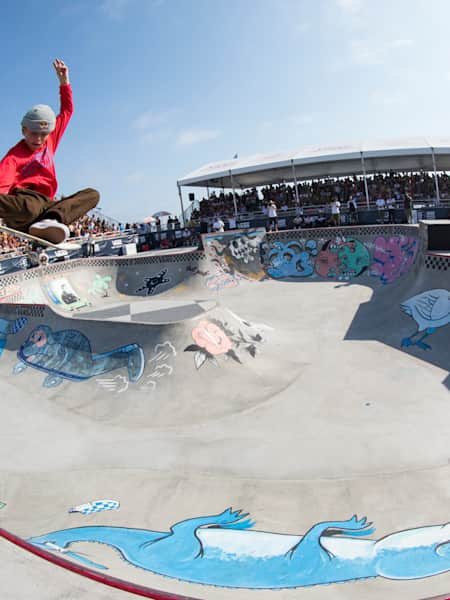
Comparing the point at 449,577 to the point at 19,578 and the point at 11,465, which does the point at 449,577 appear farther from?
the point at 11,465

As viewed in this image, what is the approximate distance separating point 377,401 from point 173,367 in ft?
13.9

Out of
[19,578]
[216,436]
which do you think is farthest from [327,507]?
[19,578]

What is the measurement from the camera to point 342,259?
1942 centimetres

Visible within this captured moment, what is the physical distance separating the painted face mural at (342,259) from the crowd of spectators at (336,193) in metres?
7.68

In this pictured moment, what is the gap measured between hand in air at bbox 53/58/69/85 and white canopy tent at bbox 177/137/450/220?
2128 cm

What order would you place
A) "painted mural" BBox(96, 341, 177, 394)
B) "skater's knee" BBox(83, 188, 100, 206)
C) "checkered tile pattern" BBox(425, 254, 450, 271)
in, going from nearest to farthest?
"skater's knee" BBox(83, 188, 100, 206) < "painted mural" BBox(96, 341, 177, 394) < "checkered tile pattern" BBox(425, 254, 450, 271)

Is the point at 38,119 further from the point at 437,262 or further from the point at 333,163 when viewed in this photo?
the point at 333,163

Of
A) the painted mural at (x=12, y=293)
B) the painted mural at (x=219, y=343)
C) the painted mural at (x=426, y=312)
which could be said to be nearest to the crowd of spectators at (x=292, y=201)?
the painted mural at (x=12, y=293)

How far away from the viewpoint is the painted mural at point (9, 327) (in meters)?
12.0

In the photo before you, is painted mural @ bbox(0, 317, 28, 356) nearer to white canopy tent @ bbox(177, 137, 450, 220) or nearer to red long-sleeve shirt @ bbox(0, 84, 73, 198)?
red long-sleeve shirt @ bbox(0, 84, 73, 198)

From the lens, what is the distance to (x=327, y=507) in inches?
227

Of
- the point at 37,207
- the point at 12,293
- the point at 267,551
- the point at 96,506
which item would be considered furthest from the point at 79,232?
the point at 267,551

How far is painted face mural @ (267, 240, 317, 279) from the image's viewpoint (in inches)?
786

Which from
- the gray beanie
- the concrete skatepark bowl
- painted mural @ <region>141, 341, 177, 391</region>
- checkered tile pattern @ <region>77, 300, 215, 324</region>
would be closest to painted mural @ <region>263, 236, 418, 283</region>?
the concrete skatepark bowl
